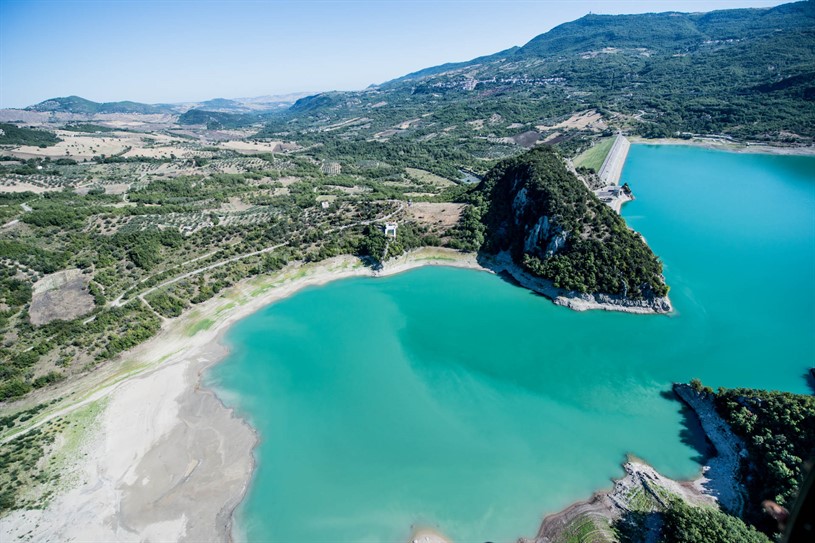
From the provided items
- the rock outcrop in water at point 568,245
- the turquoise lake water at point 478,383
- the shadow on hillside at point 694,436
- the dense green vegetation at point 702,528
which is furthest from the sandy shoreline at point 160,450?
the shadow on hillside at point 694,436

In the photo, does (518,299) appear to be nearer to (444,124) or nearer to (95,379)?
(95,379)

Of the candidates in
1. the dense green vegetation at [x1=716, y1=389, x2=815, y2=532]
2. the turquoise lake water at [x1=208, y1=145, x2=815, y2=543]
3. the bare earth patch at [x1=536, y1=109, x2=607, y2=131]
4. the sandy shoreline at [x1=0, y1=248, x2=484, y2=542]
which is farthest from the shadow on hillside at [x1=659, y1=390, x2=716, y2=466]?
the bare earth patch at [x1=536, y1=109, x2=607, y2=131]

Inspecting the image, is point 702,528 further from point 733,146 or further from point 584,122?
point 584,122

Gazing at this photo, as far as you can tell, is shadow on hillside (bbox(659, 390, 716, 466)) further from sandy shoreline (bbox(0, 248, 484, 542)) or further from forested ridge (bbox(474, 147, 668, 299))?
sandy shoreline (bbox(0, 248, 484, 542))

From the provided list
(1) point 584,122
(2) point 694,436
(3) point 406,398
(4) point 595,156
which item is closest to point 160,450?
(3) point 406,398

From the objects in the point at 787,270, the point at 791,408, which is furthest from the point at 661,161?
the point at 791,408

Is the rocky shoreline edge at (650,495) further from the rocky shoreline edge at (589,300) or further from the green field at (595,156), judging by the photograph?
the green field at (595,156)
